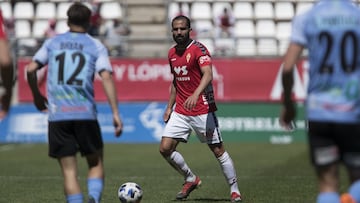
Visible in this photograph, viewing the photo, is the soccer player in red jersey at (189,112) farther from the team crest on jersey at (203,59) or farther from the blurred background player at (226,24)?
the blurred background player at (226,24)

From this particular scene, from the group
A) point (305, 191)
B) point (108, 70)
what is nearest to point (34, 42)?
point (305, 191)

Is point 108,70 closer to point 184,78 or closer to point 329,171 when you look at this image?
point 329,171

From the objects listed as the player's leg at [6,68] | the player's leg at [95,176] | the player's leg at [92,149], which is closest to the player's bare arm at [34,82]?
the player's leg at [92,149]

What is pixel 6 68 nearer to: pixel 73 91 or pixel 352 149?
pixel 73 91

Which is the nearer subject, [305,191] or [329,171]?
[329,171]

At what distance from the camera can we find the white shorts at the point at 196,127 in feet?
40.7

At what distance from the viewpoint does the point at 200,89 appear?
11578 millimetres

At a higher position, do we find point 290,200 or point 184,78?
point 184,78

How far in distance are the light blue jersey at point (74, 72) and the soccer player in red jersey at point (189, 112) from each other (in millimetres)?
3109

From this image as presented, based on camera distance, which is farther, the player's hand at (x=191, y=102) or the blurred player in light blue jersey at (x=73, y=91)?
the player's hand at (x=191, y=102)

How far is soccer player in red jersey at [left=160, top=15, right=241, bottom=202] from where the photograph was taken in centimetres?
1227

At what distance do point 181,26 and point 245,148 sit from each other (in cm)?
1176

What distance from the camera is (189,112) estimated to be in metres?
12.6

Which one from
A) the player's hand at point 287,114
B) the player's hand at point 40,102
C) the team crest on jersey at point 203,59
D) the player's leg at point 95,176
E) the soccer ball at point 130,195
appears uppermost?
the player's hand at point 287,114
